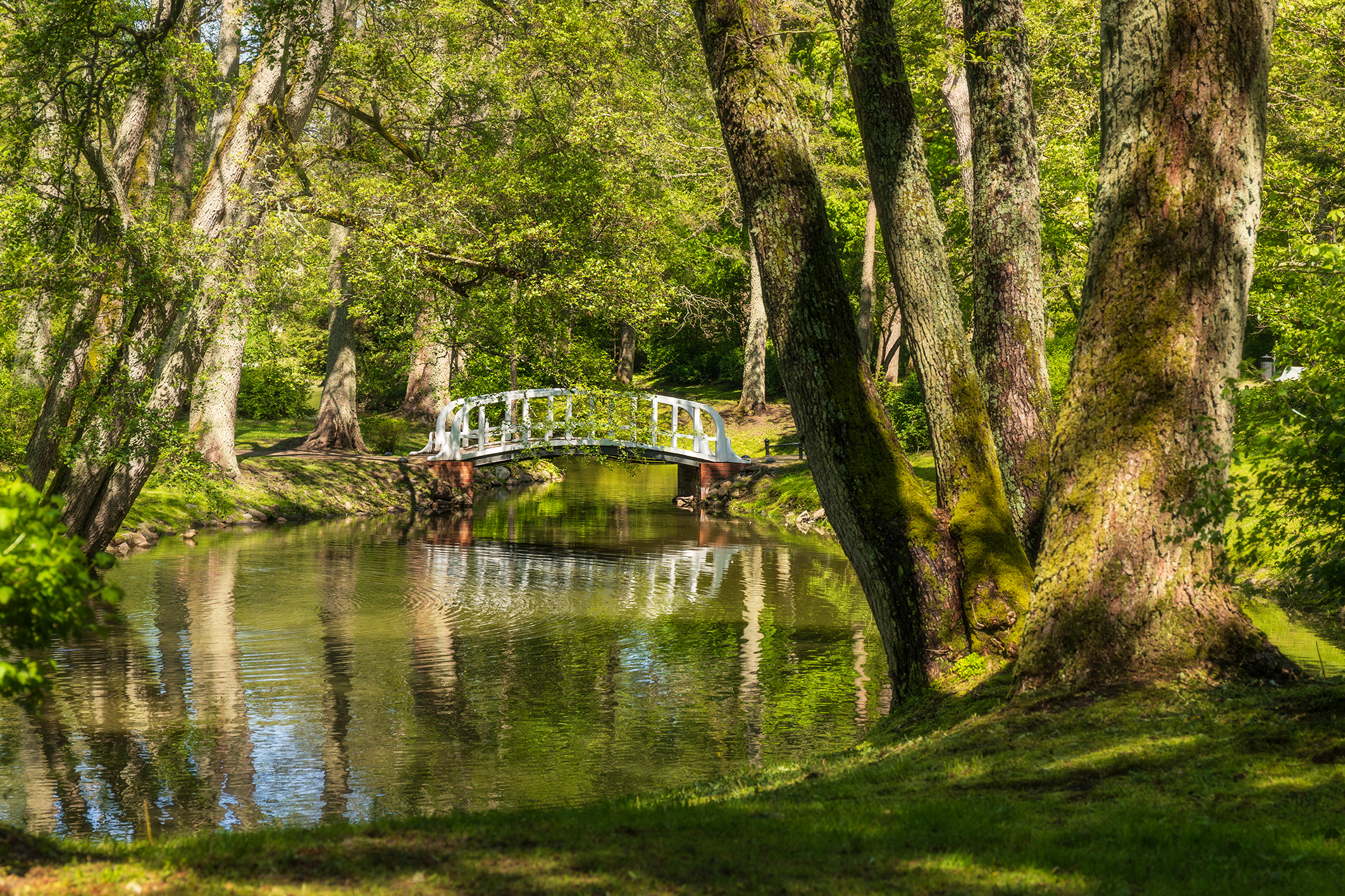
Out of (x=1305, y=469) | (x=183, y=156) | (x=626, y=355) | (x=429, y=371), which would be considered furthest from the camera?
(x=626, y=355)

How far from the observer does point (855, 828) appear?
3.71 m

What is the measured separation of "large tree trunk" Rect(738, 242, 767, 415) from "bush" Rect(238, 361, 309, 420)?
12.0 metres

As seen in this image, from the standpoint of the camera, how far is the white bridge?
20781 mm

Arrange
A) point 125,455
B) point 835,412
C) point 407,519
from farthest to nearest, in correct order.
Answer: point 407,519 < point 125,455 < point 835,412

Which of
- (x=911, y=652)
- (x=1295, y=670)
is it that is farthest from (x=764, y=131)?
(x=1295, y=670)

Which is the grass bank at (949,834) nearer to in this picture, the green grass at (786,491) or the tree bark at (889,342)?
the green grass at (786,491)

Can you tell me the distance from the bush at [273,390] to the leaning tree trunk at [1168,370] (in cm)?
2530

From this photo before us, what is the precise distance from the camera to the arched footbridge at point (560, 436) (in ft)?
68.9

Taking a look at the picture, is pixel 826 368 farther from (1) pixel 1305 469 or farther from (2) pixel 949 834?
(2) pixel 949 834

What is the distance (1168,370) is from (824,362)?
1976 mm

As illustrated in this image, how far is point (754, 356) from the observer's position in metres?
32.2

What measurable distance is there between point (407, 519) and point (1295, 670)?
59.7 feet

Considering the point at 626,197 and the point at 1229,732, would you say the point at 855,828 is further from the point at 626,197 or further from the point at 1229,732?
the point at 626,197

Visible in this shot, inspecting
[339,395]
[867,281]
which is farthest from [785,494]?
[339,395]
